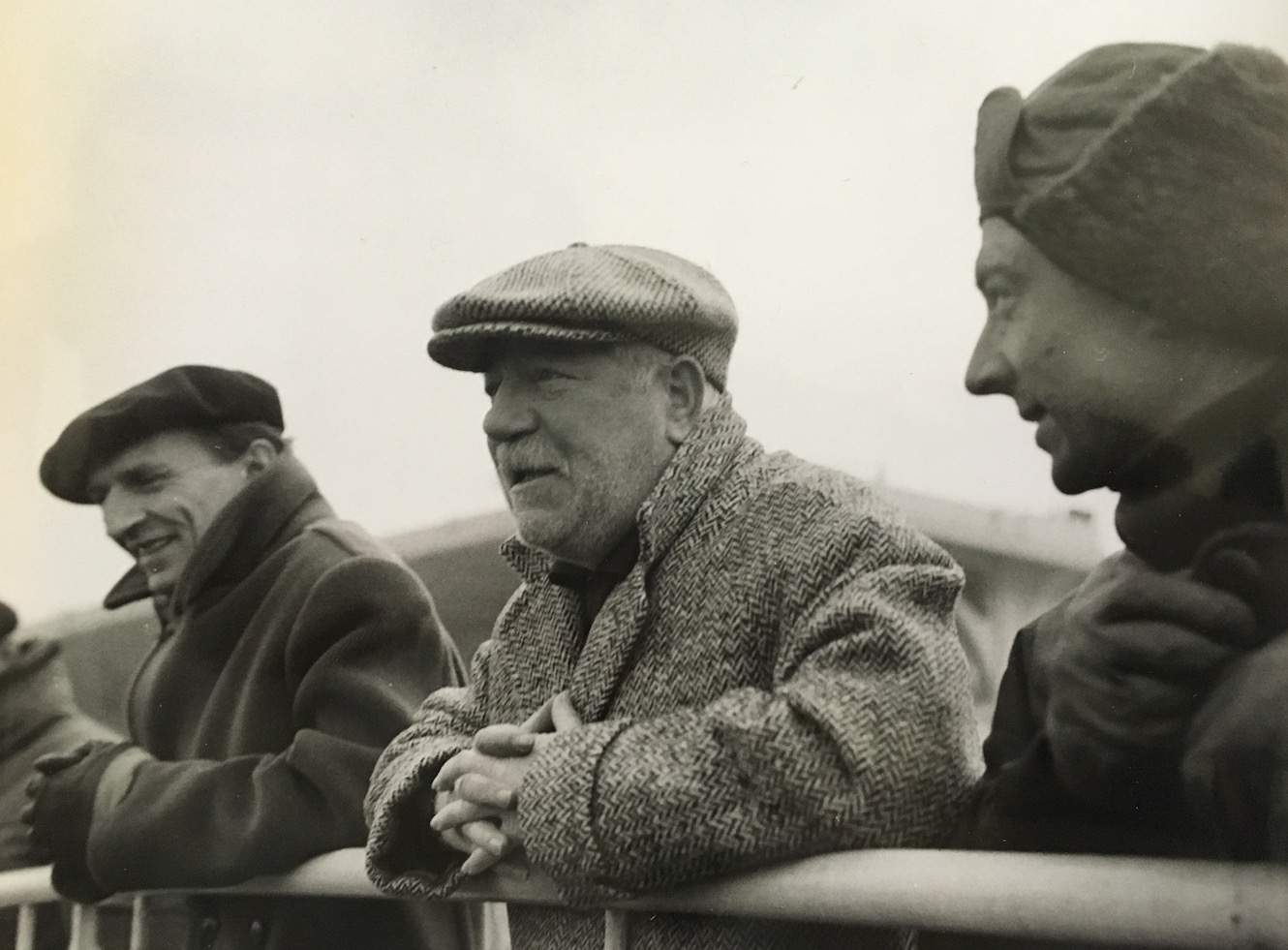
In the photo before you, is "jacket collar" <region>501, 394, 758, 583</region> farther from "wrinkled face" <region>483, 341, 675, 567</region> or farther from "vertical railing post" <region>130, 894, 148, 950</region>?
"vertical railing post" <region>130, 894, 148, 950</region>

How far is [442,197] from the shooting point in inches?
76.0

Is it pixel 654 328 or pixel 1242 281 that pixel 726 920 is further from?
pixel 1242 281

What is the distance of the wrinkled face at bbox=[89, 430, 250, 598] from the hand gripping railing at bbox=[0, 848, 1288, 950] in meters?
1.12

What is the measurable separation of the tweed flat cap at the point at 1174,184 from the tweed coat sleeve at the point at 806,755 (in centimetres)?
31

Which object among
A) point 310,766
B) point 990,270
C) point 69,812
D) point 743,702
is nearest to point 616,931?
point 743,702

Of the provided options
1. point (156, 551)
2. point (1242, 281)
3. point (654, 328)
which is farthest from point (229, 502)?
point (1242, 281)

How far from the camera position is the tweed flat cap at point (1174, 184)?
3.84ft

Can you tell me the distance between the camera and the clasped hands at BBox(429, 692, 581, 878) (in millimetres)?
1387

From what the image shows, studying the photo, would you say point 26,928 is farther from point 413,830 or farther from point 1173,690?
point 1173,690

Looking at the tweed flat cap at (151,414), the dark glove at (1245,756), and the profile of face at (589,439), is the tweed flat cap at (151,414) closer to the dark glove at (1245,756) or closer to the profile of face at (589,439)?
the profile of face at (589,439)

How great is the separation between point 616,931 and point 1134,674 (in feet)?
1.76

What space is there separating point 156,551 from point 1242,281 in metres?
1.57

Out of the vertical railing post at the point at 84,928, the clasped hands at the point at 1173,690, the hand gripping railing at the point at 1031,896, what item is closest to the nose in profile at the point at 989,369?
the clasped hands at the point at 1173,690

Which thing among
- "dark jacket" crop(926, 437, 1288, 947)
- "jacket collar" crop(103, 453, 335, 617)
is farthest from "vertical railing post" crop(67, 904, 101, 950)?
"dark jacket" crop(926, 437, 1288, 947)
